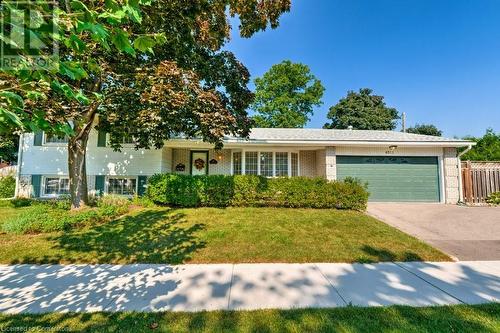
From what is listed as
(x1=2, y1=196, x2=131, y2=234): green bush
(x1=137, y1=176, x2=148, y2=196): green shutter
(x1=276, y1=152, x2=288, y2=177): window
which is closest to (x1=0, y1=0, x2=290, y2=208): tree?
(x1=2, y1=196, x2=131, y2=234): green bush

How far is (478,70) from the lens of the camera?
13.7 meters

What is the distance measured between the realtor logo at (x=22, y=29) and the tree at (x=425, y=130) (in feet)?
131

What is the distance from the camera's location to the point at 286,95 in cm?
3044

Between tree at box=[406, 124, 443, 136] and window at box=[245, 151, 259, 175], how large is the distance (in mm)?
29853

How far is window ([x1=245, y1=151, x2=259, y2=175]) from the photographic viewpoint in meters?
13.4

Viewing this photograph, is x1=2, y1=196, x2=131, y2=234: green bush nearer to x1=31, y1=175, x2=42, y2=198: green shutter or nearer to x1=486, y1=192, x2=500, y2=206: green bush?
x1=31, y1=175, x2=42, y2=198: green shutter

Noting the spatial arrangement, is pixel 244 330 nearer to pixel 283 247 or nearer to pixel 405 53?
pixel 283 247

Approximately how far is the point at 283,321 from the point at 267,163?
35.7 feet

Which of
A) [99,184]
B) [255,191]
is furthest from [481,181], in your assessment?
[99,184]

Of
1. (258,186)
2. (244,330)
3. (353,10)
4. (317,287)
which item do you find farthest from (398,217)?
(353,10)

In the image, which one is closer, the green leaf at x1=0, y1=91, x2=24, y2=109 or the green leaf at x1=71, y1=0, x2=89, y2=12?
the green leaf at x1=71, y1=0, x2=89, y2=12

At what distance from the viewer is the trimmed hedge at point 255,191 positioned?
375 inches

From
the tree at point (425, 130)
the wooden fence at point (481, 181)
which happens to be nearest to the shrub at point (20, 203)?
the wooden fence at point (481, 181)

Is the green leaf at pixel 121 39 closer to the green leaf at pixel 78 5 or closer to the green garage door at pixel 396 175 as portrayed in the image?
the green leaf at pixel 78 5
